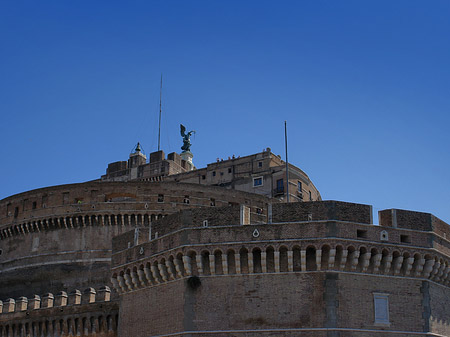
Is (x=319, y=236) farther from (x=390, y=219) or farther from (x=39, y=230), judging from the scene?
(x=39, y=230)

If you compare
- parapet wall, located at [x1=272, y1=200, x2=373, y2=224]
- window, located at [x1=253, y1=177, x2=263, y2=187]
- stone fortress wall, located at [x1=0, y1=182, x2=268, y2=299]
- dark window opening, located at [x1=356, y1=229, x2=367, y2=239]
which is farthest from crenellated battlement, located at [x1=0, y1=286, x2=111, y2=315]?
window, located at [x1=253, y1=177, x2=263, y2=187]

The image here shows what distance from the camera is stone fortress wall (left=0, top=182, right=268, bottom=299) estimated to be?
52.6 meters

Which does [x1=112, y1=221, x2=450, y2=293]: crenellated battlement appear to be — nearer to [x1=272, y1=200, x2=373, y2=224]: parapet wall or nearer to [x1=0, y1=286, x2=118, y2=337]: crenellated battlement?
[x1=272, y1=200, x2=373, y2=224]: parapet wall

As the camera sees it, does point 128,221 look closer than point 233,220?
No

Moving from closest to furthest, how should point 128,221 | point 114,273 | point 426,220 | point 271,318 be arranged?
1. point 271,318
2. point 426,220
3. point 114,273
4. point 128,221

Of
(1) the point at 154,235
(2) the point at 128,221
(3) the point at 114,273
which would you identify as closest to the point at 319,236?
(1) the point at 154,235

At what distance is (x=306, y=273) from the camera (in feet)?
79.8

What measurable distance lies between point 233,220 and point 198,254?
5.62 ft

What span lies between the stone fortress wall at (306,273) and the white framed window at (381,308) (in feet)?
0.24

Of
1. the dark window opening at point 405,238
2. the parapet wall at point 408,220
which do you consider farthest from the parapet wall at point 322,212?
the dark window opening at point 405,238

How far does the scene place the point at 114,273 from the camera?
28719 mm

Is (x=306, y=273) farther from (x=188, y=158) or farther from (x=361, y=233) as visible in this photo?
(x=188, y=158)

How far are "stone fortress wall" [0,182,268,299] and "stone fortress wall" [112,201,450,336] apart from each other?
27114 mm

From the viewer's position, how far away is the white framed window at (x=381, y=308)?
79.3 ft
